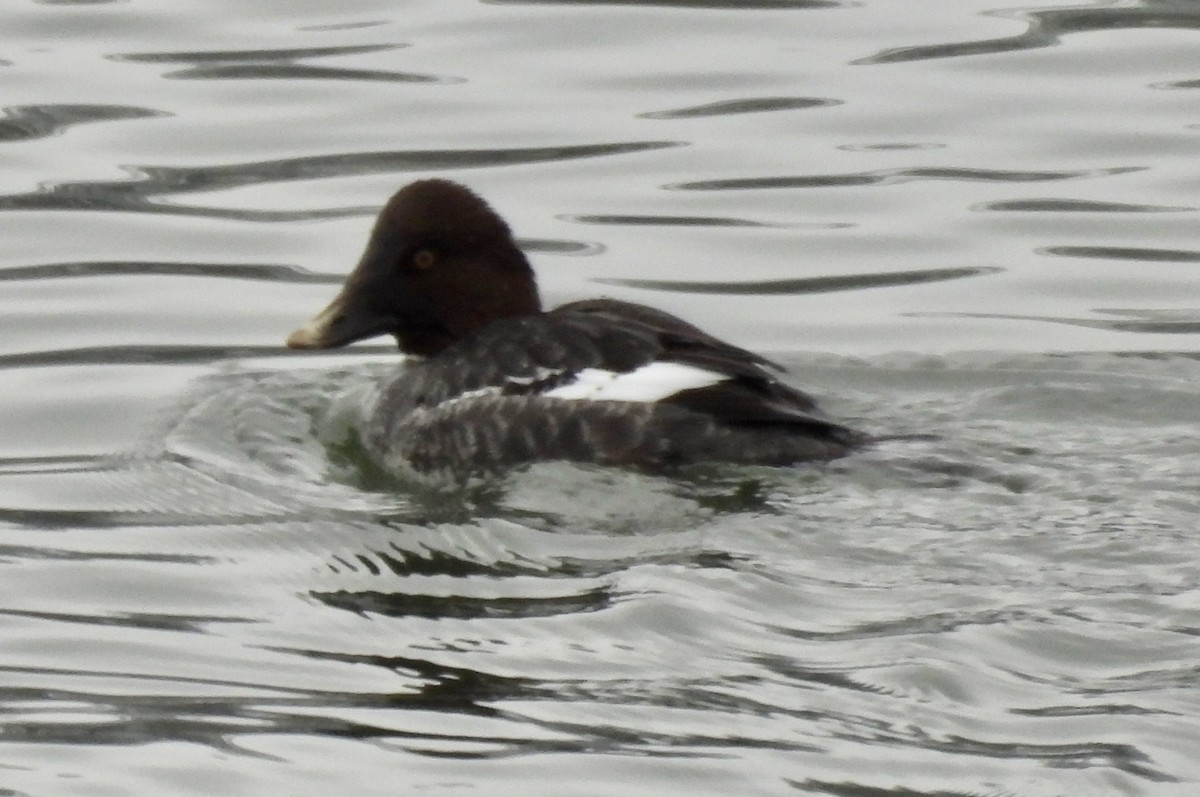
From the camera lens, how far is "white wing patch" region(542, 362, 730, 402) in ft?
28.7

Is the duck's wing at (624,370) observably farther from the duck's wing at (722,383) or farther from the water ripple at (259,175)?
the water ripple at (259,175)

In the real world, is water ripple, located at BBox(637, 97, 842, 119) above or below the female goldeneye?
above

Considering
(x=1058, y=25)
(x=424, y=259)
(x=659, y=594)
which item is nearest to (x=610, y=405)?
(x=424, y=259)

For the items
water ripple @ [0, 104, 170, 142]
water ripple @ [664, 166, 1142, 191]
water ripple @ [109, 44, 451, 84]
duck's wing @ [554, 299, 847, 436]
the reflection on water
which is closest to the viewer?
the reflection on water

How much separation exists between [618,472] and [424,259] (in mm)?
1275

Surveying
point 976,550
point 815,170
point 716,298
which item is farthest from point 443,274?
point 815,170

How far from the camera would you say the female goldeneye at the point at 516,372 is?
8727 mm

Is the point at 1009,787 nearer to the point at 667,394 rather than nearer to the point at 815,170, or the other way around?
the point at 667,394

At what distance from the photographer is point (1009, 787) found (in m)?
5.91

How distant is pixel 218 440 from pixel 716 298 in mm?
2617

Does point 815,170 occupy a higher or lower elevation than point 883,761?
higher

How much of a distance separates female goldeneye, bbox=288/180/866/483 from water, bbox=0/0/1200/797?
0.18 meters

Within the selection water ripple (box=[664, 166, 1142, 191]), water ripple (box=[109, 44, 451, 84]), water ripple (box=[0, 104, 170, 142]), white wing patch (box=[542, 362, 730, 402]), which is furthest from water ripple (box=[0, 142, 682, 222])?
white wing patch (box=[542, 362, 730, 402])

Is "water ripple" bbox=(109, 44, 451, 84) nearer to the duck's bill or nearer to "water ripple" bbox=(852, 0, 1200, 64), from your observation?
"water ripple" bbox=(852, 0, 1200, 64)
